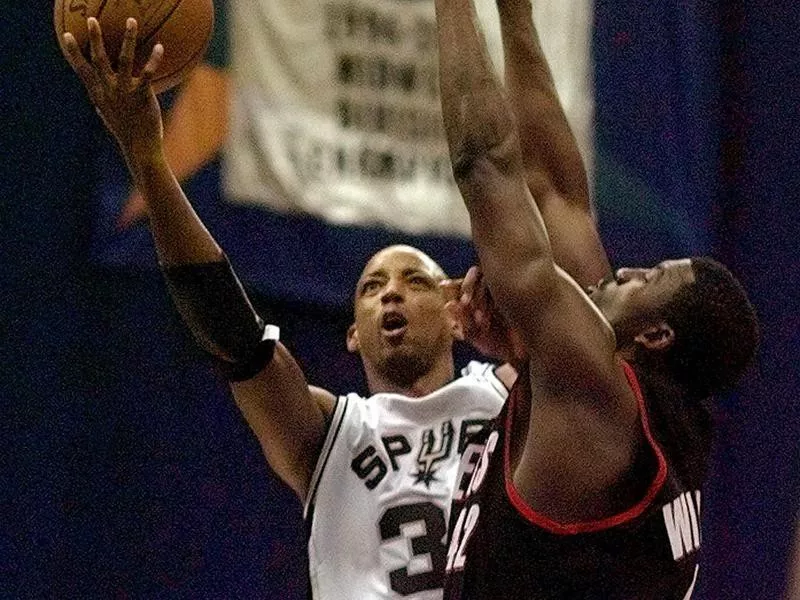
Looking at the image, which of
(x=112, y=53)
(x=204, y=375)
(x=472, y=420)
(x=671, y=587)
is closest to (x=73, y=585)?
(x=204, y=375)

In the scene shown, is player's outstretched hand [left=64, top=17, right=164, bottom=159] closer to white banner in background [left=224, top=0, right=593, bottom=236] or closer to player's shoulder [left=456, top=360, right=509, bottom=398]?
player's shoulder [left=456, top=360, right=509, bottom=398]

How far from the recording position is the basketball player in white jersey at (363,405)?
326 cm

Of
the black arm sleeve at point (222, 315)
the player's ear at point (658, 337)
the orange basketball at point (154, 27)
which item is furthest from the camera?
the black arm sleeve at point (222, 315)

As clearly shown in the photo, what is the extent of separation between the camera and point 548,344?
97.0 inches

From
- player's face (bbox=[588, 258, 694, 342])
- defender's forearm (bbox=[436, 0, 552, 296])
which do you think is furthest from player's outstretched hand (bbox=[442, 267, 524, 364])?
defender's forearm (bbox=[436, 0, 552, 296])

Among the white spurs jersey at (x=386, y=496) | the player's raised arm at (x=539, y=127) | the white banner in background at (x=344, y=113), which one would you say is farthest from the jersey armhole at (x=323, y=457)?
the white banner in background at (x=344, y=113)

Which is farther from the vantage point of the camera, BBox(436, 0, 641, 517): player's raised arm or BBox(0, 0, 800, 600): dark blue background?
BBox(0, 0, 800, 600): dark blue background

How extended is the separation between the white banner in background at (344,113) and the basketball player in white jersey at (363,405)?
152cm

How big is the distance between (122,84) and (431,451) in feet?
4.32

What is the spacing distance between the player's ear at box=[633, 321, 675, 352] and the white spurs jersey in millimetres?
1059

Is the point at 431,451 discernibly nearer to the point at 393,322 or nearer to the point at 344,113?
the point at 393,322

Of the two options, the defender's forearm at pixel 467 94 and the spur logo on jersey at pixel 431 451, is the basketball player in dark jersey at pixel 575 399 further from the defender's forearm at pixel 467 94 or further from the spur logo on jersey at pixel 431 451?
the spur logo on jersey at pixel 431 451

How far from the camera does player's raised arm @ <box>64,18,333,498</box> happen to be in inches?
115

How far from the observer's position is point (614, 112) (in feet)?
21.1
